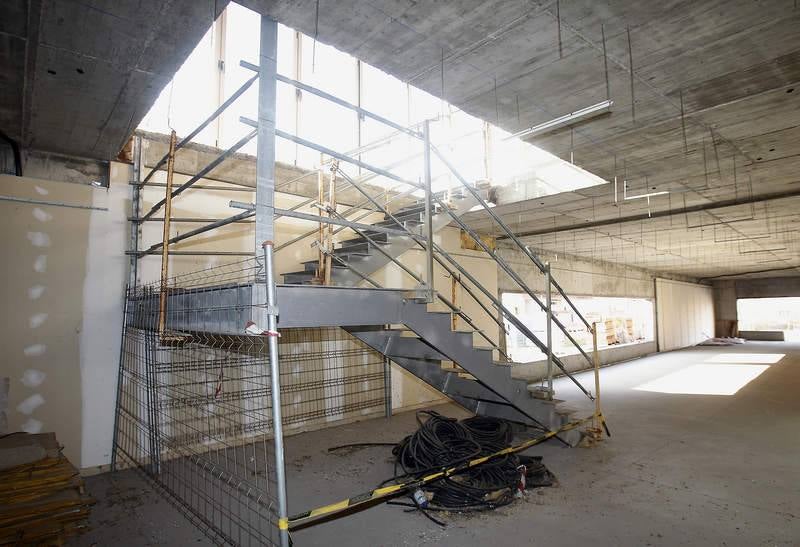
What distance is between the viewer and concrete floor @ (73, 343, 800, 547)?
3148 millimetres

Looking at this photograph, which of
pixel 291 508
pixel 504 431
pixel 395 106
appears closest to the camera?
pixel 291 508

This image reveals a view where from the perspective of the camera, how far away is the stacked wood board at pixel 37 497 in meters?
2.98

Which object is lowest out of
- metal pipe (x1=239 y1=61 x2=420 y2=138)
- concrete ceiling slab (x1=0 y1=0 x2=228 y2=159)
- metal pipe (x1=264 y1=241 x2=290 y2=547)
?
metal pipe (x1=264 y1=241 x2=290 y2=547)

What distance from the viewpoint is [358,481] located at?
4250mm

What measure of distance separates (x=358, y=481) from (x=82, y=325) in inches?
127

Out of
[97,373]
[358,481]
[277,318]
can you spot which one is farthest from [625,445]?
[97,373]

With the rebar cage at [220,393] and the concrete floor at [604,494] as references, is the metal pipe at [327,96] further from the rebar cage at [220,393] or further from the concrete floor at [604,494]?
the concrete floor at [604,494]

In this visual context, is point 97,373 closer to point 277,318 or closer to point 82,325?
point 82,325

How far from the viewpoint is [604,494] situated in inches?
151

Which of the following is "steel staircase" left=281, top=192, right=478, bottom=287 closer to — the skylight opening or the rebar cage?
the rebar cage

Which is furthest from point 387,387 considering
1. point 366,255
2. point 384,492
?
point 384,492

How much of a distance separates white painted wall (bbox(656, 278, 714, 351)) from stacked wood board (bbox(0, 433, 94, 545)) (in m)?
18.8

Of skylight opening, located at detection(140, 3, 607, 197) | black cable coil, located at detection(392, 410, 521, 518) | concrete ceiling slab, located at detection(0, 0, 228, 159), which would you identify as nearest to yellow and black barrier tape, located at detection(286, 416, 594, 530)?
black cable coil, located at detection(392, 410, 521, 518)

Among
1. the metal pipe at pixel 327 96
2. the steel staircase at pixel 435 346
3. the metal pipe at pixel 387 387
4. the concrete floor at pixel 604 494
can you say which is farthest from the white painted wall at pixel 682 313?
the metal pipe at pixel 327 96
